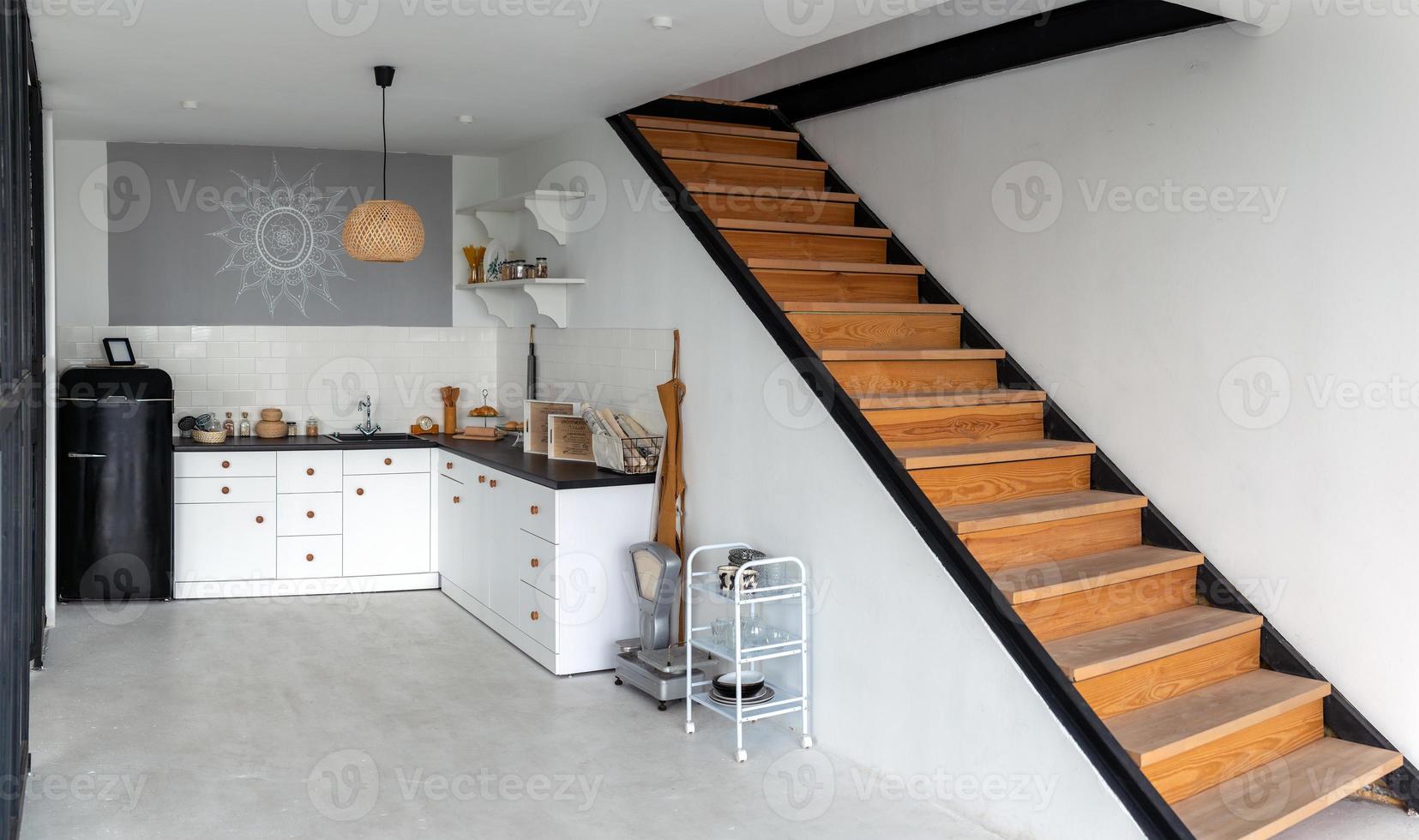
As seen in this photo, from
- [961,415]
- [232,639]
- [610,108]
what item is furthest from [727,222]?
[232,639]

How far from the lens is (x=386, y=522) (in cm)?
653

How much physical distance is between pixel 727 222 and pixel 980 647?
7.40 feet

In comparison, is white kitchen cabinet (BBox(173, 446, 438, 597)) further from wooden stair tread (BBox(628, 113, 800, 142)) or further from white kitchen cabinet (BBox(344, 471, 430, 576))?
wooden stair tread (BBox(628, 113, 800, 142))

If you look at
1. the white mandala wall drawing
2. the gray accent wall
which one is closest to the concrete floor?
the gray accent wall

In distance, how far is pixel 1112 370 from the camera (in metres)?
4.13

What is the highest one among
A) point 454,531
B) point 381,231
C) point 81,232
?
point 81,232

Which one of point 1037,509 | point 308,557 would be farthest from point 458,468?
point 1037,509

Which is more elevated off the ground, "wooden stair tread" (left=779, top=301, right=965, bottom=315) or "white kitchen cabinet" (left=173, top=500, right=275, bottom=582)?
"wooden stair tread" (left=779, top=301, right=965, bottom=315)

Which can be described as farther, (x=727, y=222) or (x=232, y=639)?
(x=232, y=639)

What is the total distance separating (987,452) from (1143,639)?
34.0 inches

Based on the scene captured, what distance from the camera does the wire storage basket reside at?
5086 mm

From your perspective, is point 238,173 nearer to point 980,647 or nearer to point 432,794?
point 432,794

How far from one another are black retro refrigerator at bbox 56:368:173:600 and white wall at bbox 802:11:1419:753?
4450mm

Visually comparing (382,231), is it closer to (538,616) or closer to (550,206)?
(550,206)
